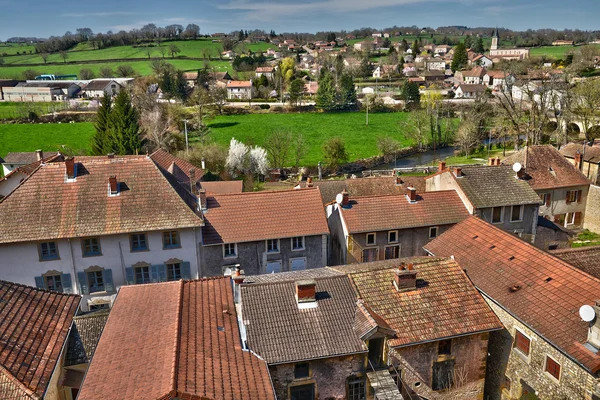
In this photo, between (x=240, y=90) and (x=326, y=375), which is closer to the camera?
(x=326, y=375)

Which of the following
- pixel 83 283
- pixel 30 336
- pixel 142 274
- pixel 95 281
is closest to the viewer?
pixel 30 336

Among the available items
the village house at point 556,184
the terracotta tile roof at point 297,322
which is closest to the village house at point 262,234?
the terracotta tile roof at point 297,322

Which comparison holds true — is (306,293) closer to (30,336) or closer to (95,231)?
(30,336)

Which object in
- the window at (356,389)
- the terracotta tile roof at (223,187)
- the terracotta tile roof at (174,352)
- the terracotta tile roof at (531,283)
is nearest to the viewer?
the terracotta tile roof at (174,352)

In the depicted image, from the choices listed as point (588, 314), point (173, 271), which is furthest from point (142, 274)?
point (588, 314)

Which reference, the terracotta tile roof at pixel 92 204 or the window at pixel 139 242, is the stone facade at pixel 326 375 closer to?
the terracotta tile roof at pixel 92 204

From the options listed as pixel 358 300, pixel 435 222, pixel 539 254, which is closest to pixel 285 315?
pixel 358 300

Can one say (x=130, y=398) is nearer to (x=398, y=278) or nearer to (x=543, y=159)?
(x=398, y=278)
